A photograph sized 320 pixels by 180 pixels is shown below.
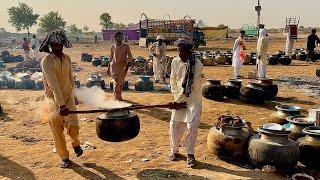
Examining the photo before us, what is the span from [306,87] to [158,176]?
9.54 meters

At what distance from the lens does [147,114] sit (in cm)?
977

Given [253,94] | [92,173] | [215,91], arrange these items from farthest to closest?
[215,91], [253,94], [92,173]

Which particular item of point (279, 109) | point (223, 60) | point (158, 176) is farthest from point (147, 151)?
point (223, 60)

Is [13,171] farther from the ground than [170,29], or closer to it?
closer to it

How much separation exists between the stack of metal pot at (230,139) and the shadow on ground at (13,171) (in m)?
2.85

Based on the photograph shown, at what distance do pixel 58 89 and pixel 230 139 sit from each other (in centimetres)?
271

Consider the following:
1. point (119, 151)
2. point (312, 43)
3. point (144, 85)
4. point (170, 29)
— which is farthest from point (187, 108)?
point (170, 29)

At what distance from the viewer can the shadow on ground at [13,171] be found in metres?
5.79

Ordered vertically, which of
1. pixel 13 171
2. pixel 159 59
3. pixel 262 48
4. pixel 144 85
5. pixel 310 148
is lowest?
pixel 13 171

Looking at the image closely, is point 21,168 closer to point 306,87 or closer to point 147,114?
point 147,114

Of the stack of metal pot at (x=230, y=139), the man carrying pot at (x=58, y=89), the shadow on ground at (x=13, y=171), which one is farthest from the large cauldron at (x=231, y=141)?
the shadow on ground at (x=13, y=171)

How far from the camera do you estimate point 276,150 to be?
554cm

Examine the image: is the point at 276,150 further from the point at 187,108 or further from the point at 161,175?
the point at 161,175

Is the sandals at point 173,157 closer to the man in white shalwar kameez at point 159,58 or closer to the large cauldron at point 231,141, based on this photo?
the large cauldron at point 231,141
